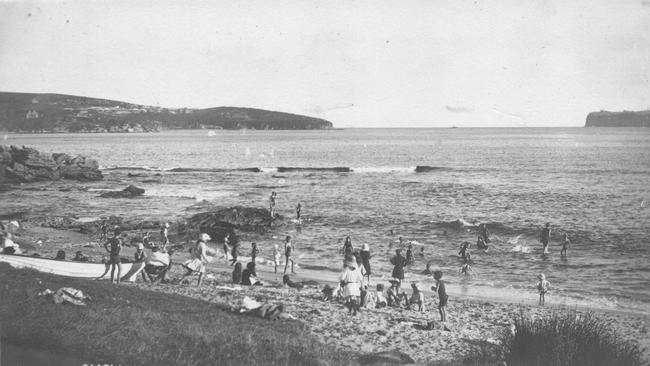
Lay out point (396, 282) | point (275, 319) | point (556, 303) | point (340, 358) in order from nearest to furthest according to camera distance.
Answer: point (340, 358), point (275, 319), point (396, 282), point (556, 303)

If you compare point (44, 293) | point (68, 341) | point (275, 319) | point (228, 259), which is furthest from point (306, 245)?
point (68, 341)

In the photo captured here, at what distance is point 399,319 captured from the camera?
54.9ft

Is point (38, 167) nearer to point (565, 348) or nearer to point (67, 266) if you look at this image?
point (67, 266)

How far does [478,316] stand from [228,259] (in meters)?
14.5

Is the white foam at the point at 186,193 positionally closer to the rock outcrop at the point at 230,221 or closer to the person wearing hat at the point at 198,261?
the rock outcrop at the point at 230,221

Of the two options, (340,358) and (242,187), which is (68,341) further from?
(242,187)

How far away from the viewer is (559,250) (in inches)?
1257

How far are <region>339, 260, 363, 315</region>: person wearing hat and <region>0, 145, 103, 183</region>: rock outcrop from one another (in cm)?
6423

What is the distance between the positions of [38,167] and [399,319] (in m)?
67.3

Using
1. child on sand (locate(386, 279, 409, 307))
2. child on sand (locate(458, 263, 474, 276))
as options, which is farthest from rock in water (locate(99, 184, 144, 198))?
child on sand (locate(386, 279, 409, 307))

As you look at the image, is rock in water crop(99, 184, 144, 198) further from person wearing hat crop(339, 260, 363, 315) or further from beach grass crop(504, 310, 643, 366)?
beach grass crop(504, 310, 643, 366)

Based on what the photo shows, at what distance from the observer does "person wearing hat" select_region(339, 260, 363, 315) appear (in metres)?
16.4

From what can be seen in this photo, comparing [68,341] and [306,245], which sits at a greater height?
[68,341]

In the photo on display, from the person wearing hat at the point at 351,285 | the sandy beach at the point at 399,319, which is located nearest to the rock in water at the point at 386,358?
the sandy beach at the point at 399,319
